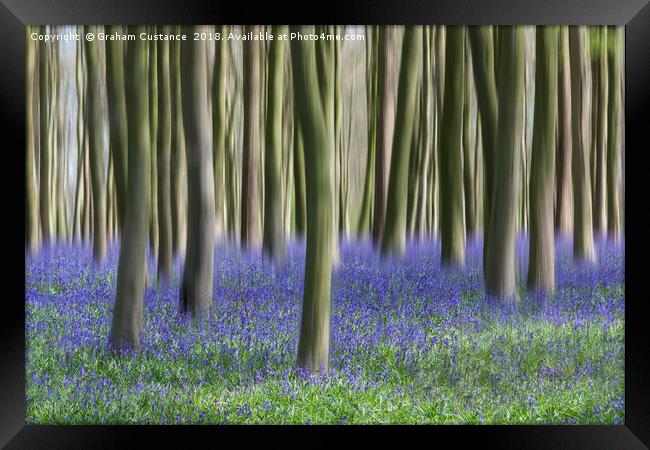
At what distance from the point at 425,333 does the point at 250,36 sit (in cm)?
316

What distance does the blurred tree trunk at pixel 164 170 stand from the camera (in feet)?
20.6

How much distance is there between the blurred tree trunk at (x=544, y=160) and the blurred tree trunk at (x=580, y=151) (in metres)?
0.19

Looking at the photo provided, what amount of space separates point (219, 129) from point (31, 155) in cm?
201

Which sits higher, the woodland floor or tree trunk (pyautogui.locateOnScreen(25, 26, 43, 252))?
tree trunk (pyautogui.locateOnScreen(25, 26, 43, 252))

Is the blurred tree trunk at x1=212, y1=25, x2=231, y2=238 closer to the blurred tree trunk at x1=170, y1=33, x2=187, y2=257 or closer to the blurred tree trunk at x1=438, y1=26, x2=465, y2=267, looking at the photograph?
the blurred tree trunk at x1=170, y1=33, x2=187, y2=257

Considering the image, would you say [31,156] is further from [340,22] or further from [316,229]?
[340,22]

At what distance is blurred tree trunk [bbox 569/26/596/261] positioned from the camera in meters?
5.64

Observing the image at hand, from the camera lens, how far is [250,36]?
18.5ft

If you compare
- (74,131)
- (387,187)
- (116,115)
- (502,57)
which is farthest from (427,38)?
(74,131)

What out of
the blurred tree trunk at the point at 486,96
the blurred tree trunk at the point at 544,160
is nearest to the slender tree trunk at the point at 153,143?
the blurred tree trunk at the point at 486,96

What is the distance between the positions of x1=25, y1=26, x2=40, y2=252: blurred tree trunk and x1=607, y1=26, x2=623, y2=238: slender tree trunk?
4.84 metres

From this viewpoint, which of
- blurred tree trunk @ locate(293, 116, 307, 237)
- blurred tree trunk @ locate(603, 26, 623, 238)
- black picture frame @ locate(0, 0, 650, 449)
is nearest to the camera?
black picture frame @ locate(0, 0, 650, 449)

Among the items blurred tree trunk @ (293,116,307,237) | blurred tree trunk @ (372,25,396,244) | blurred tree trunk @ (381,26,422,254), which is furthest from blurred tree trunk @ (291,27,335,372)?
blurred tree trunk @ (381,26,422,254)

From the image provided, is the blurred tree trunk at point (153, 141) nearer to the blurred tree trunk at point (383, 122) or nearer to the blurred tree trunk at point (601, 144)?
the blurred tree trunk at point (383, 122)
